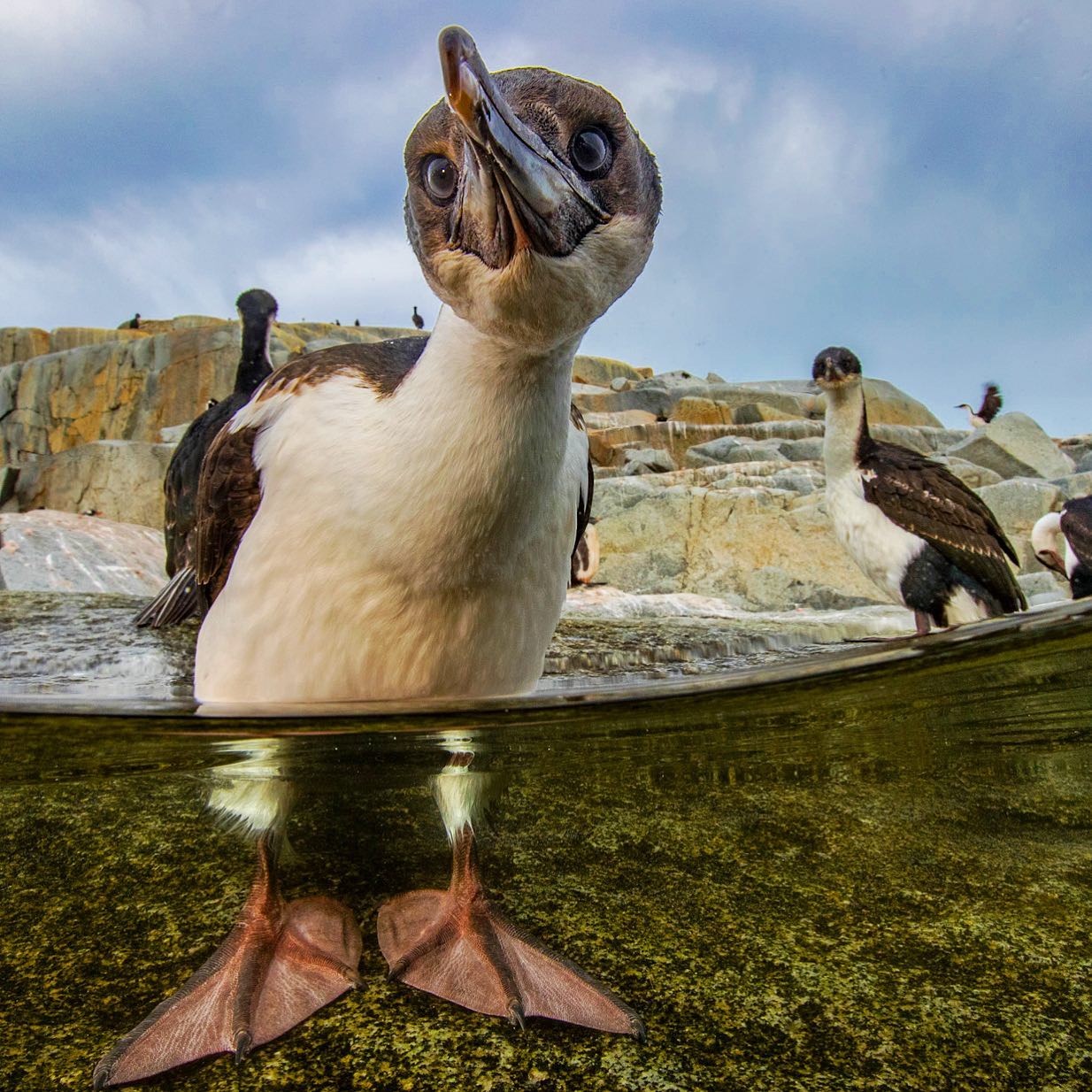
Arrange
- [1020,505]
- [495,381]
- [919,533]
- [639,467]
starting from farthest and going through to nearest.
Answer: [639,467] < [1020,505] < [919,533] < [495,381]

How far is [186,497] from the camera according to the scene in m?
5.26

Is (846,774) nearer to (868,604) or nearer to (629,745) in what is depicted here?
(629,745)

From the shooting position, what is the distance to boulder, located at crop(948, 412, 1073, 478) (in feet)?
54.9

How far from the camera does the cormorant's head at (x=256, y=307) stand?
22.5 feet

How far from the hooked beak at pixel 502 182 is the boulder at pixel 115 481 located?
1519 centimetres

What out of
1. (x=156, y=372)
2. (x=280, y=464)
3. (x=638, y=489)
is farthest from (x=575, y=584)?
(x=156, y=372)

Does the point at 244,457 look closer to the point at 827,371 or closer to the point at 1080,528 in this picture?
the point at 827,371

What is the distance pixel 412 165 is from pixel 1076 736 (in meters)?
4.01

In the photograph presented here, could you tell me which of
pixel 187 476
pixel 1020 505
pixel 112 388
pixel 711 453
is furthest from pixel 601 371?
pixel 187 476

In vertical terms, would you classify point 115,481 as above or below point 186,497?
above

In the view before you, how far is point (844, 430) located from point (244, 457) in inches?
219

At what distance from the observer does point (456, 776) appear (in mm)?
2725

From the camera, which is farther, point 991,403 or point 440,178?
point 991,403

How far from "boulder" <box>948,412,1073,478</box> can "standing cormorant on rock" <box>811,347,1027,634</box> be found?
11.2 meters
